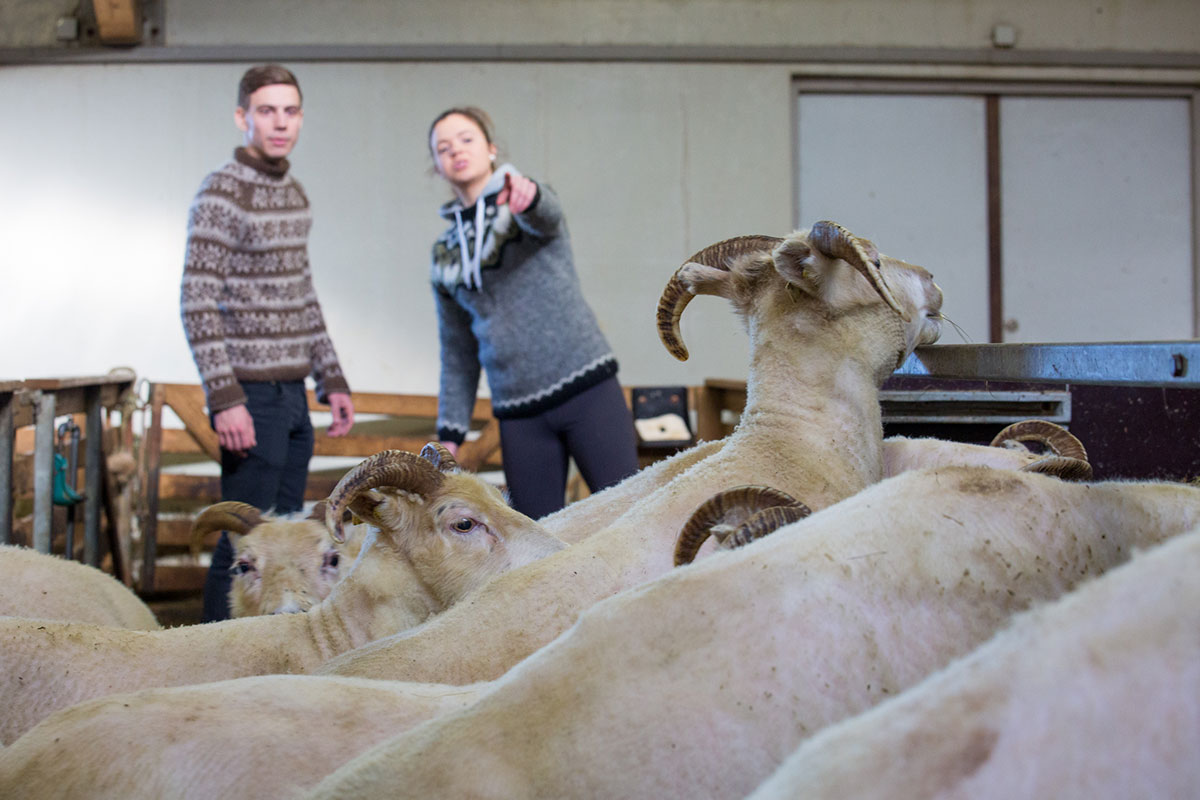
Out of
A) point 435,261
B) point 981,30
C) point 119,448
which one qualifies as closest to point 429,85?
point 119,448

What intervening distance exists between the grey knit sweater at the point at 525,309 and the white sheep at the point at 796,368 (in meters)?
0.93

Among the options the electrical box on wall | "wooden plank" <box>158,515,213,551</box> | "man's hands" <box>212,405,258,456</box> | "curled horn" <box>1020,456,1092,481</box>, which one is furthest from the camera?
the electrical box on wall

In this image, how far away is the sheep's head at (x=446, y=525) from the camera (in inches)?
95.4

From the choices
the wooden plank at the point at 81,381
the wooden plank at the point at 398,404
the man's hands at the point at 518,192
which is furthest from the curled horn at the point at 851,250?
the wooden plank at the point at 398,404

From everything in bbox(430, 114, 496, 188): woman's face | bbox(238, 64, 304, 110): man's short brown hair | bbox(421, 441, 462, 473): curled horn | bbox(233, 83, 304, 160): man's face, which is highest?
bbox(238, 64, 304, 110): man's short brown hair

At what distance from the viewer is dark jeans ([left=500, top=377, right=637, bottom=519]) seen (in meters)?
3.46

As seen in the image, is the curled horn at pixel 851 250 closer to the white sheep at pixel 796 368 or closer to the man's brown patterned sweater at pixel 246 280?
the white sheep at pixel 796 368

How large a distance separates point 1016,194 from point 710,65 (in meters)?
2.74

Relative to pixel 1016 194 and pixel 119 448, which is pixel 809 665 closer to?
pixel 119 448

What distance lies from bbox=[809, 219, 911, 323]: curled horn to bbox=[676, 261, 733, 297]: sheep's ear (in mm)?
305

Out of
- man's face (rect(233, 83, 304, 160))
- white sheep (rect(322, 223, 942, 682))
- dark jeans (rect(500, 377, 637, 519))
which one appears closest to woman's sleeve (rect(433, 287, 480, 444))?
dark jeans (rect(500, 377, 637, 519))

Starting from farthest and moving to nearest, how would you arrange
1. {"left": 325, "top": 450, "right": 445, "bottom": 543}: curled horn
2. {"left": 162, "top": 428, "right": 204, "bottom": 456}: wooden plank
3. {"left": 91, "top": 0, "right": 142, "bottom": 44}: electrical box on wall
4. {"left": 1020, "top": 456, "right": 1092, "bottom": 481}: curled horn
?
{"left": 91, "top": 0, "right": 142, "bottom": 44}: electrical box on wall → {"left": 162, "top": 428, "right": 204, "bottom": 456}: wooden plank → {"left": 325, "top": 450, "right": 445, "bottom": 543}: curled horn → {"left": 1020, "top": 456, "right": 1092, "bottom": 481}: curled horn

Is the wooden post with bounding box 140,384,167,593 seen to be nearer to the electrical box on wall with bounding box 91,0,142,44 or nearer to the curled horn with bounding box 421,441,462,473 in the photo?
the electrical box on wall with bounding box 91,0,142,44

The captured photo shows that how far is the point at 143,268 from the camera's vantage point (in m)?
8.05
